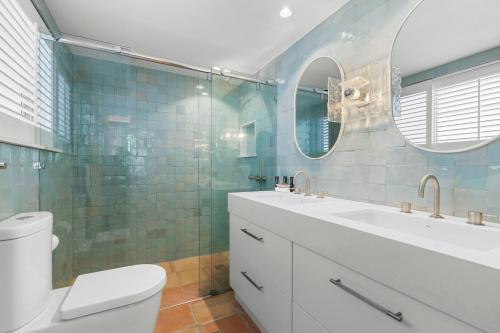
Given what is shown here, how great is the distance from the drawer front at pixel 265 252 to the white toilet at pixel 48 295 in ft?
1.90

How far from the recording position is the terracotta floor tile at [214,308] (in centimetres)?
170

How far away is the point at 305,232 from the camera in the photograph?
105 cm

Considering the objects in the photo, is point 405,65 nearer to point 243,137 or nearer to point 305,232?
point 305,232

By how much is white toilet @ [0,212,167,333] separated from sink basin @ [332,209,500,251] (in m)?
1.09

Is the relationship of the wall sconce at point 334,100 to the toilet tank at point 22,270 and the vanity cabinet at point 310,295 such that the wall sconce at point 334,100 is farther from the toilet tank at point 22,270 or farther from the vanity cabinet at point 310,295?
the toilet tank at point 22,270

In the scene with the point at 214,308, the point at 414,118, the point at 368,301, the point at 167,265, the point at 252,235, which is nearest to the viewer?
the point at 368,301

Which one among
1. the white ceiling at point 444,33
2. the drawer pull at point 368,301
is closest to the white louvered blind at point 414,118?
the white ceiling at point 444,33

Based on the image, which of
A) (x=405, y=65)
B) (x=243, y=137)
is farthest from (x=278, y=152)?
(x=405, y=65)

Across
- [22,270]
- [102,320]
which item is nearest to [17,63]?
[22,270]

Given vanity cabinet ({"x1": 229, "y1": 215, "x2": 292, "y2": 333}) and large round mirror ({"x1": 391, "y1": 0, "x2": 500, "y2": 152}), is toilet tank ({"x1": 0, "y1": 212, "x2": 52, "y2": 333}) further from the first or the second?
large round mirror ({"x1": 391, "y1": 0, "x2": 500, "y2": 152})

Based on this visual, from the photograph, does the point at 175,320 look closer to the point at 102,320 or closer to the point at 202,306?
the point at 202,306

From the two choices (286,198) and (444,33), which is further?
(286,198)

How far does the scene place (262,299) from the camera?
1409 millimetres

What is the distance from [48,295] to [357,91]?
2.04m
